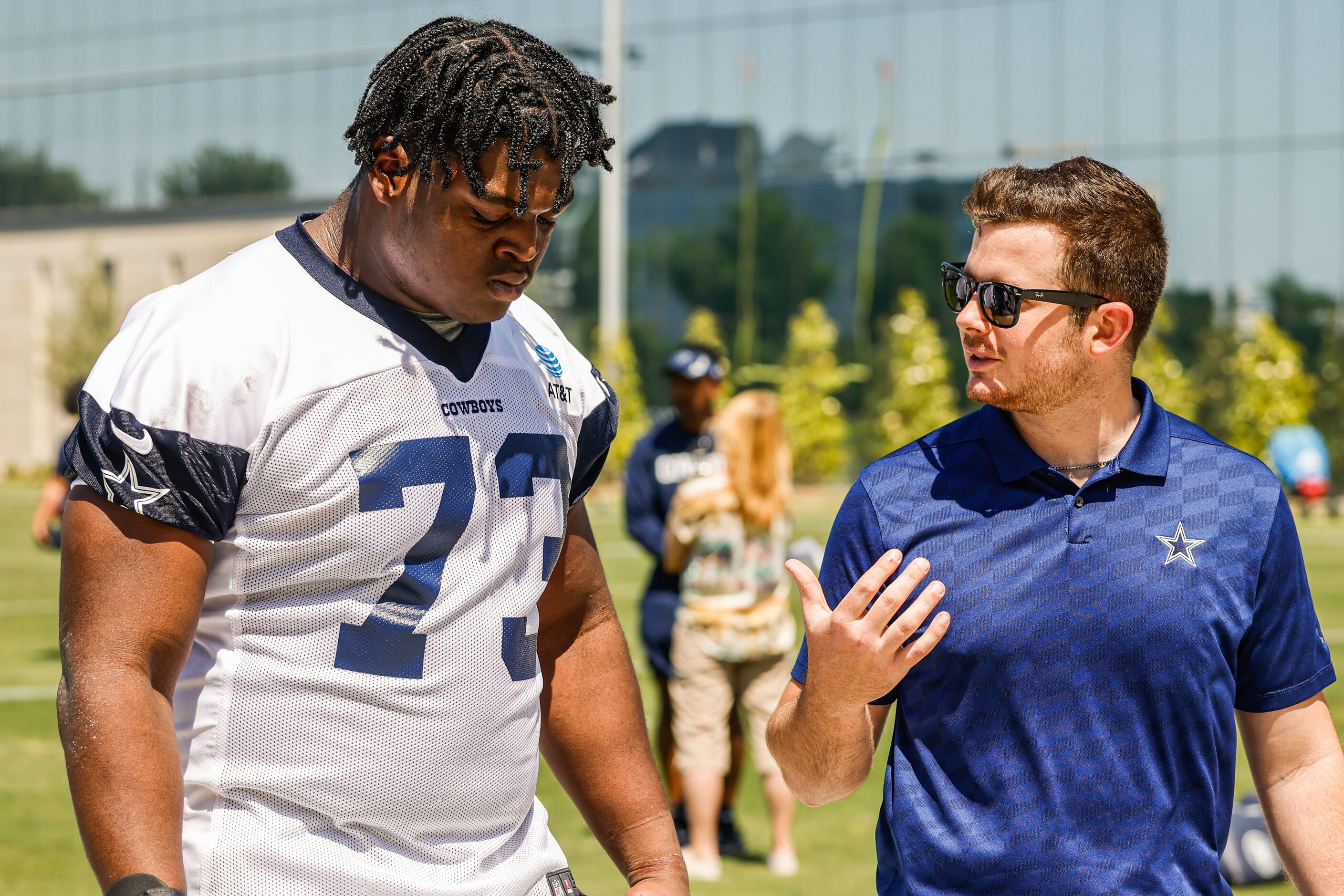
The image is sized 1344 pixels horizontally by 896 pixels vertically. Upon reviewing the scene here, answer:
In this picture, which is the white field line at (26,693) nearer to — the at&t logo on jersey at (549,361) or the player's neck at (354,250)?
the at&t logo on jersey at (549,361)

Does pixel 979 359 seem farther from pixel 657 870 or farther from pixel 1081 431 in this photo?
pixel 657 870

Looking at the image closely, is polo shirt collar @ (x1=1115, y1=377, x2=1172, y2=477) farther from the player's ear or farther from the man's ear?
the player's ear

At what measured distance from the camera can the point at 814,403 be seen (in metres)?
32.8

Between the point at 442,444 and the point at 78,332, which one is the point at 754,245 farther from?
the point at 442,444

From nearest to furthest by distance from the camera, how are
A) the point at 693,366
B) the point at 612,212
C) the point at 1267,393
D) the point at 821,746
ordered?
the point at 821,746 < the point at 693,366 < the point at 1267,393 < the point at 612,212

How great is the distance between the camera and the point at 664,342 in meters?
39.1

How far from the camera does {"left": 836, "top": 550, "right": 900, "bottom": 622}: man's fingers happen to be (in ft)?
8.02

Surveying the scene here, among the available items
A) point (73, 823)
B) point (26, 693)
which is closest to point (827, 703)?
point (73, 823)

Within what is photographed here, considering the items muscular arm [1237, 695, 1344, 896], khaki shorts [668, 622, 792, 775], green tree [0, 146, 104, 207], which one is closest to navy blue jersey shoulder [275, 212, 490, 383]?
muscular arm [1237, 695, 1344, 896]

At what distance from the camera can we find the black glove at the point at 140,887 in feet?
6.46

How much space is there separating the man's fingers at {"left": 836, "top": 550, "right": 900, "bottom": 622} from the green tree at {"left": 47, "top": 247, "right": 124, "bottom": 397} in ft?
155

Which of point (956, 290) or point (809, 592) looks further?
point (956, 290)

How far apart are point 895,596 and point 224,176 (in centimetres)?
4817

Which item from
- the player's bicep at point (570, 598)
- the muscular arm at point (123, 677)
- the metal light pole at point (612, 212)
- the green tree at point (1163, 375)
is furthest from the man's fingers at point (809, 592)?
the metal light pole at point (612, 212)
